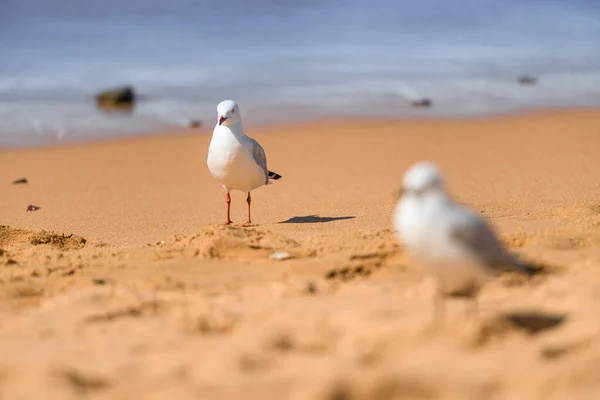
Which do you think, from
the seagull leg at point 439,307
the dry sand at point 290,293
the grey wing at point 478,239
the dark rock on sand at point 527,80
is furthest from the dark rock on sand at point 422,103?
the seagull leg at point 439,307

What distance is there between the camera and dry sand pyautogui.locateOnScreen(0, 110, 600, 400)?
3.84 m

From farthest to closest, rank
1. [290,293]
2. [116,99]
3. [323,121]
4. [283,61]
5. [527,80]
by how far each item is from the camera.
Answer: [283,61], [527,80], [116,99], [323,121], [290,293]

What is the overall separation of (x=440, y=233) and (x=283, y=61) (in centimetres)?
1851

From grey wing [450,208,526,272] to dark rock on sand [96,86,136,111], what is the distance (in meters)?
13.6

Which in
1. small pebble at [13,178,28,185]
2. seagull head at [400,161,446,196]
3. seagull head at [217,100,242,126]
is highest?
seagull head at [217,100,242,126]

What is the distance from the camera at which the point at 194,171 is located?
40.1ft

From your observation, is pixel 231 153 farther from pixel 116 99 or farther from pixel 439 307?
pixel 116 99

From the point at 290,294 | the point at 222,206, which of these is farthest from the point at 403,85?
the point at 290,294

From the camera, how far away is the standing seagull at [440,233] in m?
4.50

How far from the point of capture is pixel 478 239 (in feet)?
15.3

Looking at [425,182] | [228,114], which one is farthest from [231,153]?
[425,182]

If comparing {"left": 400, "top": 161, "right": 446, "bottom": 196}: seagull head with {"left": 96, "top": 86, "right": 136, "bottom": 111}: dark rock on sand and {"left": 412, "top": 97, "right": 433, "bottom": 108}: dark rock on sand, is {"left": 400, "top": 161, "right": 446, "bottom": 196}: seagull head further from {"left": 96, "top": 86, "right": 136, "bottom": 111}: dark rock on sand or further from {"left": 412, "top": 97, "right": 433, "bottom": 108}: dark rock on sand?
{"left": 96, "top": 86, "right": 136, "bottom": 111}: dark rock on sand

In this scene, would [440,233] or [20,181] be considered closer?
[440,233]

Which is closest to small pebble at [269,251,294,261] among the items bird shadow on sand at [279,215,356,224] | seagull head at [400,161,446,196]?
seagull head at [400,161,446,196]
